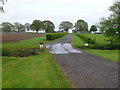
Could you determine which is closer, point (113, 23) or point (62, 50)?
point (62, 50)

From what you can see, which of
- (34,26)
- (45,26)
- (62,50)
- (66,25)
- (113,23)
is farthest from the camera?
(66,25)

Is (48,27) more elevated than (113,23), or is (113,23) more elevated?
(48,27)

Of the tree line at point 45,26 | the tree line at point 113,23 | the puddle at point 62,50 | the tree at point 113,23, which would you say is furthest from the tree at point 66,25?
the puddle at point 62,50

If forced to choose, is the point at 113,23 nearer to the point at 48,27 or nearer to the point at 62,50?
the point at 62,50

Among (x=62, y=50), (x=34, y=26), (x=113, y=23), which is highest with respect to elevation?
(x=34, y=26)

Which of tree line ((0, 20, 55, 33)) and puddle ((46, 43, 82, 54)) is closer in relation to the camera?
puddle ((46, 43, 82, 54))

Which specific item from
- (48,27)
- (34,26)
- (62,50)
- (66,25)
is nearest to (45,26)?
(48,27)

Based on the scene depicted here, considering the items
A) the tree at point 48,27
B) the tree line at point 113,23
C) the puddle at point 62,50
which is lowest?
the puddle at point 62,50

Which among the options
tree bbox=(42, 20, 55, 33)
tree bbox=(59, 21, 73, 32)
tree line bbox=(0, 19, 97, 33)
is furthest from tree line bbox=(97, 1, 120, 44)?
tree bbox=(59, 21, 73, 32)

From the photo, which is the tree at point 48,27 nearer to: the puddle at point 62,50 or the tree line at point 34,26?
the tree line at point 34,26

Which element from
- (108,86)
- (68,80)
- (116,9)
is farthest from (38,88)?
(116,9)

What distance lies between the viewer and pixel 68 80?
834 centimetres

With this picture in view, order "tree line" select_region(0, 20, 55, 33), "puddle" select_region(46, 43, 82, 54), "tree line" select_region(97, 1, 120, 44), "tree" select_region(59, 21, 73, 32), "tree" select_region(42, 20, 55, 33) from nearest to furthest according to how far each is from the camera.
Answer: "puddle" select_region(46, 43, 82, 54)
"tree line" select_region(97, 1, 120, 44)
"tree line" select_region(0, 20, 55, 33)
"tree" select_region(42, 20, 55, 33)
"tree" select_region(59, 21, 73, 32)

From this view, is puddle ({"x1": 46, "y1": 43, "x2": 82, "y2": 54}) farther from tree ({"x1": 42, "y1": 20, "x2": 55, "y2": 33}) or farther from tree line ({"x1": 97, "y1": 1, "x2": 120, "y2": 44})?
tree ({"x1": 42, "y1": 20, "x2": 55, "y2": 33})
